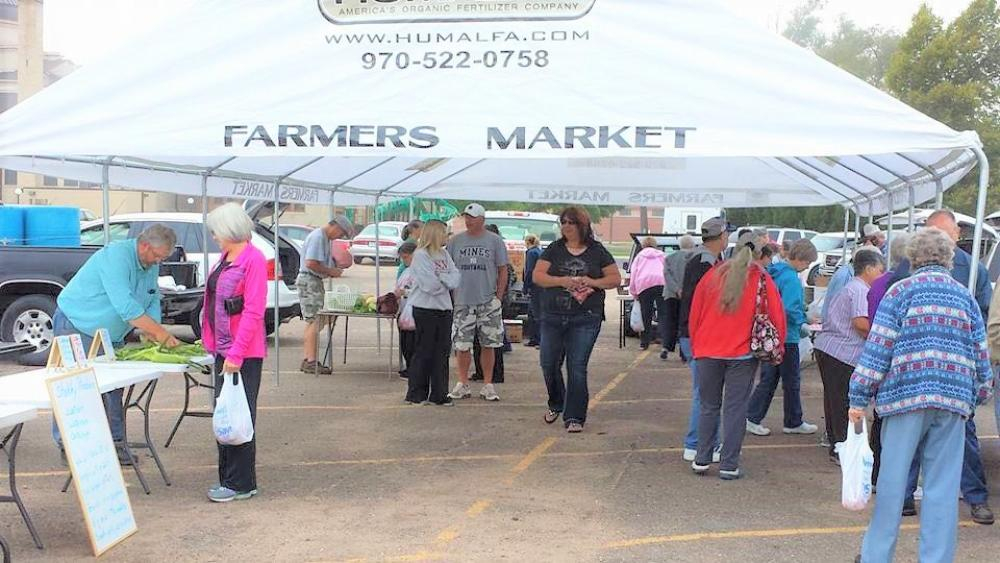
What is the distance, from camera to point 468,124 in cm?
601

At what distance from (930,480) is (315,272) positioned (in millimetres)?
7410

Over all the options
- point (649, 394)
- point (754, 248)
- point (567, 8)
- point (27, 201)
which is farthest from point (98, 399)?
point (27, 201)

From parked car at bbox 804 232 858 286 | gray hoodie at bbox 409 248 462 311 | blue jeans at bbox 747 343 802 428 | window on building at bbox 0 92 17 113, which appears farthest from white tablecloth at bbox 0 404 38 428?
window on building at bbox 0 92 17 113

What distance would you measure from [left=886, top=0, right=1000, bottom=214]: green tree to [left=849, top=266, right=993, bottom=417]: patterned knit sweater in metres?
29.1

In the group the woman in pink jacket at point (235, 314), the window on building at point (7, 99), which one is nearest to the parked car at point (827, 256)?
the woman in pink jacket at point (235, 314)

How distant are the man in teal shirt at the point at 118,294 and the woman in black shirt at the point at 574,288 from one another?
2843 millimetres

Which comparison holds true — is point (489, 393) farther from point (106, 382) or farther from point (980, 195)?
point (980, 195)

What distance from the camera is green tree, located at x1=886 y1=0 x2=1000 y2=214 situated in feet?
104

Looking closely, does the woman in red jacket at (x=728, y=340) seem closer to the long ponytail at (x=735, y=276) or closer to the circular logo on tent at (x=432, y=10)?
the long ponytail at (x=735, y=276)

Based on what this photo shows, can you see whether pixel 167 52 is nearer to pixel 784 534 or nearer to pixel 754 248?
pixel 754 248

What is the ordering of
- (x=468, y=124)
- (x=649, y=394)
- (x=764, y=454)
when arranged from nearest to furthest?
(x=468, y=124)
(x=764, y=454)
(x=649, y=394)

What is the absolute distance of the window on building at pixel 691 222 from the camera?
28.4 meters

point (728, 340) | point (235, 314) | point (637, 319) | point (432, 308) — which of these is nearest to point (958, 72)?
point (637, 319)

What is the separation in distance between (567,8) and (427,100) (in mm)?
1004
